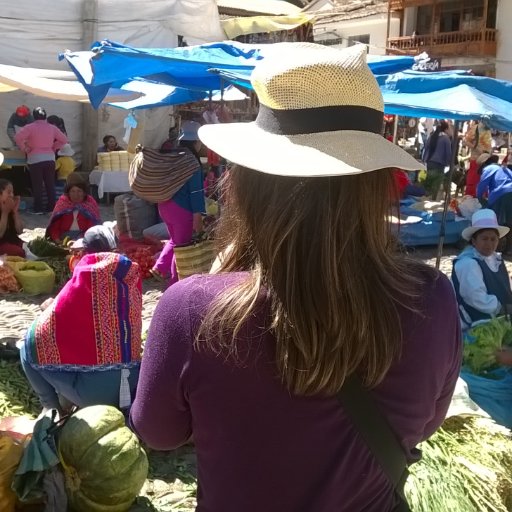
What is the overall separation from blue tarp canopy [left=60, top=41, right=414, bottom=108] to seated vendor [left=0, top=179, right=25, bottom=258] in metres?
1.50

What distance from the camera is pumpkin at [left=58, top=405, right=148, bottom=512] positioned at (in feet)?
9.13

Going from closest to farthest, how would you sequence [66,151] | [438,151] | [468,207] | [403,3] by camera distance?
[468,207] < [66,151] < [438,151] < [403,3]

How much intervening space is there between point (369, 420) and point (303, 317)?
24 centimetres

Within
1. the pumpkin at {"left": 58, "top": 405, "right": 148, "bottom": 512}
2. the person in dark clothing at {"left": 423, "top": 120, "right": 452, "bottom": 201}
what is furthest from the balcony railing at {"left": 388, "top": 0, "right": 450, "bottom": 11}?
the pumpkin at {"left": 58, "top": 405, "right": 148, "bottom": 512}

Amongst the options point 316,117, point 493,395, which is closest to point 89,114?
point 493,395

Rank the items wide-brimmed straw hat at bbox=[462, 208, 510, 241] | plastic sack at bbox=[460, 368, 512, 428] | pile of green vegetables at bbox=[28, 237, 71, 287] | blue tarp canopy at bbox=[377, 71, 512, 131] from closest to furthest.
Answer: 1. plastic sack at bbox=[460, 368, 512, 428]
2. wide-brimmed straw hat at bbox=[462, 208, 510, 241]
3. blue tarp canopy at bbox=[377, 71, 512, 131]
4. pile of green vegetables at bbox=[28, 237, 71, 287]

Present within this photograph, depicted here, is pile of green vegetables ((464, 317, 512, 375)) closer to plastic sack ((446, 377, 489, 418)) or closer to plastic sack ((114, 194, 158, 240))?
plastic sack ((446, 377, 489, 418))

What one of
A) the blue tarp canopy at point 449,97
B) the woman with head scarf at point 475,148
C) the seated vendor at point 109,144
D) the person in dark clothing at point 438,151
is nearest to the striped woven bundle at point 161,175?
the blue tarp canopy at point 449,97

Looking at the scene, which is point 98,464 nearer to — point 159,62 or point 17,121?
point 159,62

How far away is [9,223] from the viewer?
276 inches

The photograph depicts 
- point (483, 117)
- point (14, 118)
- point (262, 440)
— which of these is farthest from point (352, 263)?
point (14, 118)

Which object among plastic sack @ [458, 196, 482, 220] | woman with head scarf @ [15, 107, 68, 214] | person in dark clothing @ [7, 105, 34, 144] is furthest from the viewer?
person in dark clothing @ [7, 105, 34, 144]

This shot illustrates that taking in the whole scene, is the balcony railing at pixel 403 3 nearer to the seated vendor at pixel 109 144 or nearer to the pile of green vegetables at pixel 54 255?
the seated vendor at pixel 109 144

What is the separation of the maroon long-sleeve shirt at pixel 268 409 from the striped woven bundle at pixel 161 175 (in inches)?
177
